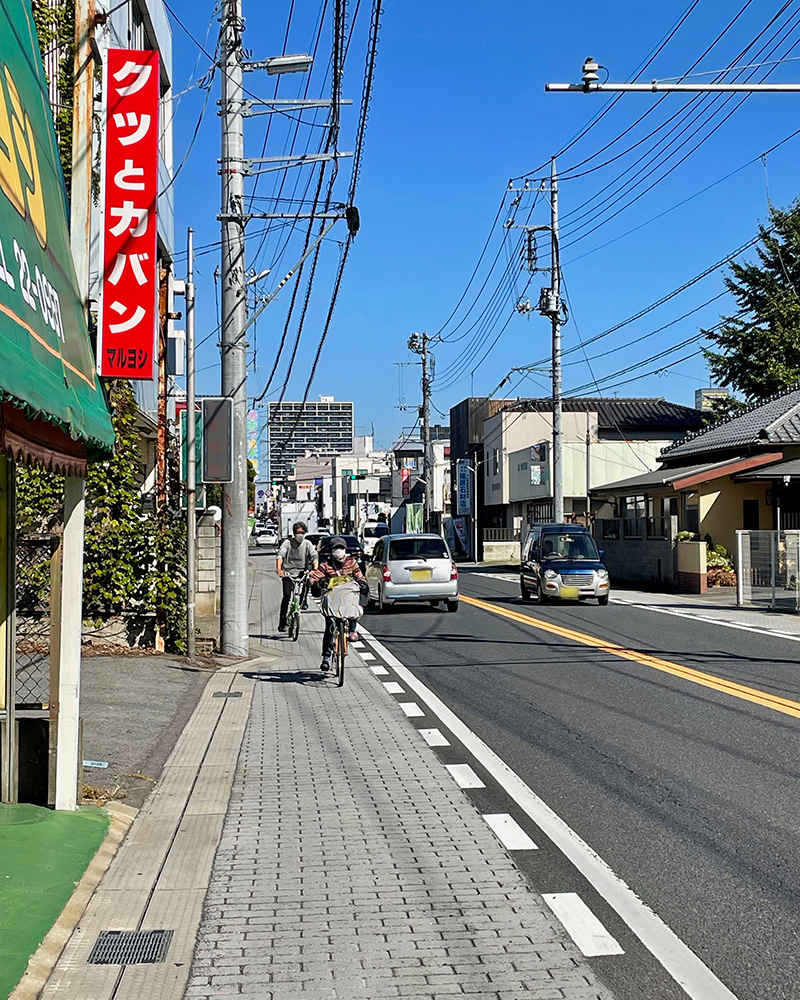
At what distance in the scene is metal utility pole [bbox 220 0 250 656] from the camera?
16.9 m

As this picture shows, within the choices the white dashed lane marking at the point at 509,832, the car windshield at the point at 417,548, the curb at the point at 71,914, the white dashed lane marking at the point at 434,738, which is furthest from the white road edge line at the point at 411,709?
the car windshield at the point at 417,548

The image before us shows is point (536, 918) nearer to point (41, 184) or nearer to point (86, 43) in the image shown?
point (41, 184)

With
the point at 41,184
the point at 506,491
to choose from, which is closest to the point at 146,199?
the point at 41,184

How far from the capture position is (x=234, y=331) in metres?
17.2

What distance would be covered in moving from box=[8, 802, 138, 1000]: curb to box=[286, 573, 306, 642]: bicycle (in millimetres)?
12173

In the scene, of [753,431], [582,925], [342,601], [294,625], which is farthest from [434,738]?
[753,431]

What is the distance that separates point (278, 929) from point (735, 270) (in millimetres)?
53391

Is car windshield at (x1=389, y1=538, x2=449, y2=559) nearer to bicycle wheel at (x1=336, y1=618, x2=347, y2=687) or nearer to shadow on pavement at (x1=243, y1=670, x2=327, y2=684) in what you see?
shadow on pavement at (x1=243, y1=670, x2=327, y2=684)

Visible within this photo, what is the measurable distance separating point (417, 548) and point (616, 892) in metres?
20.2

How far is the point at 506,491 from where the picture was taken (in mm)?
65625

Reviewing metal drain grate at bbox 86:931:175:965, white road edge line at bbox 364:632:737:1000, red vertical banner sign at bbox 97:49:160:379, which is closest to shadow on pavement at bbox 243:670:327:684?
white road edge line at bbox 364:632:737:1000

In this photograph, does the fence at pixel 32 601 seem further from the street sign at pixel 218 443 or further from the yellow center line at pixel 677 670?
the yellow center line at pixel 677 670

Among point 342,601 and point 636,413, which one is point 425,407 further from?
point 342,601

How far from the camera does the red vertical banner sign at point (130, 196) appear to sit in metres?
9.45
